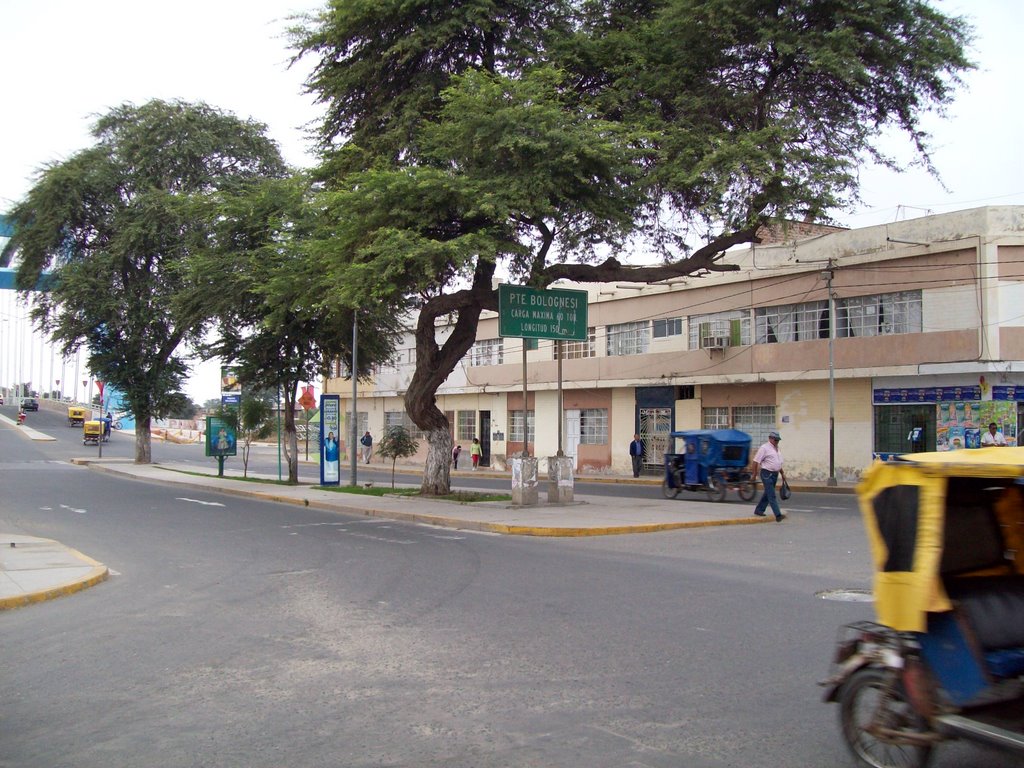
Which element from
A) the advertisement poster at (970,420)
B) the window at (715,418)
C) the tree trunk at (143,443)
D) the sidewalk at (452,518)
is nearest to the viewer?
the sidewalk at (452,518)

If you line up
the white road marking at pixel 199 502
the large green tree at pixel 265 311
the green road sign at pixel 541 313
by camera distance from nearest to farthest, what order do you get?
the green road sign at pixel 541 313
the white road marking at pixel 199 502
the large green tree at pixel 265 311

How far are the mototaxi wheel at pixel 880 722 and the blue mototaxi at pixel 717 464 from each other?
709 inches

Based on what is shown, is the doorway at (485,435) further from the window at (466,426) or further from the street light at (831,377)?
the street light at (831,377)

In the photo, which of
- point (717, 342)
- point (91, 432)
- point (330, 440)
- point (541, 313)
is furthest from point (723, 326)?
point (91, 432)

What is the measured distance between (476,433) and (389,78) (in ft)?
96.6

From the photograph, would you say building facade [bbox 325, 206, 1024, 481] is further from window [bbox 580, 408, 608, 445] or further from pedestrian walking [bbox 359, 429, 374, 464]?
pedestrian walking [bbox 359, 429, 374, 464]

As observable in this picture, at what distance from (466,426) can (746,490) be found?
2894 cm

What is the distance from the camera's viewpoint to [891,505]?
4.83 metres

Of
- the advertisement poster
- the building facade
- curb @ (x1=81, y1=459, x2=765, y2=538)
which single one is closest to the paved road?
curb @ (x1=81, y1=459, x2=765, y2=538)

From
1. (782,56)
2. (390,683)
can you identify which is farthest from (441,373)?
(390,683)

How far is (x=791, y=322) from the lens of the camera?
3294cm

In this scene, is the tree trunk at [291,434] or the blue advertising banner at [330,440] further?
the tree trunk at [291,434]

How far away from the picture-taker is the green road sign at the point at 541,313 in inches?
807

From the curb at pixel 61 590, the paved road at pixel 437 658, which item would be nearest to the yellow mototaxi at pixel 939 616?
the paved road at pixel 437 658
